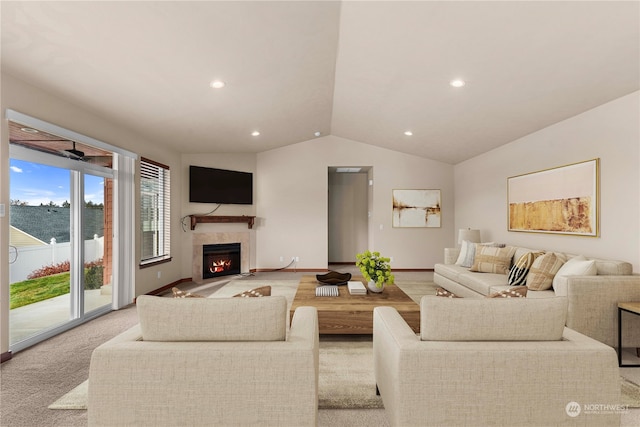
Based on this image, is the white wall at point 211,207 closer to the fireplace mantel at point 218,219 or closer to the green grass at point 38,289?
the fireplace mantel at point 218,219

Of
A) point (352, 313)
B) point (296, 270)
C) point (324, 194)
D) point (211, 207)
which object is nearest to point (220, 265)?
point (211, 207)

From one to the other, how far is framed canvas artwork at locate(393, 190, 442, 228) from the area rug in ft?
14.7

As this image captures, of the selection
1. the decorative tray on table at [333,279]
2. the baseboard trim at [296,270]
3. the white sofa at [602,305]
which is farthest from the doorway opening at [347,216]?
the white sofa at [602,305]

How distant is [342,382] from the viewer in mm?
2393

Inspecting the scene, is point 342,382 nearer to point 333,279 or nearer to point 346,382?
point 346,382

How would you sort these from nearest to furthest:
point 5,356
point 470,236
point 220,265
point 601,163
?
point 5,356 < point 601,163 < point 470,236 < point 220,265

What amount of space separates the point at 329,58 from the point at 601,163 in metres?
3.14

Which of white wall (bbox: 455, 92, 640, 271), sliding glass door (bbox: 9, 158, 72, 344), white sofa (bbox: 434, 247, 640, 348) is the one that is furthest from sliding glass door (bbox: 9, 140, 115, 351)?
white wall (bbox: 455, 92, 640, 271)

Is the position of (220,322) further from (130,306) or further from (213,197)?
(213,197)

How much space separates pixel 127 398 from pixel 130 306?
3701mm

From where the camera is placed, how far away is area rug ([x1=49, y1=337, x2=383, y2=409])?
213 cm

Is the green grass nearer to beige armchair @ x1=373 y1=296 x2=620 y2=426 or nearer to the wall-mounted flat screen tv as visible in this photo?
the wall-mounted flat screen tv

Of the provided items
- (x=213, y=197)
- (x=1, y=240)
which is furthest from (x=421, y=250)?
(x=1, y=240)

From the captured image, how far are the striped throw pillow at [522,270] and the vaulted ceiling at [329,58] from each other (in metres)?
1.71
